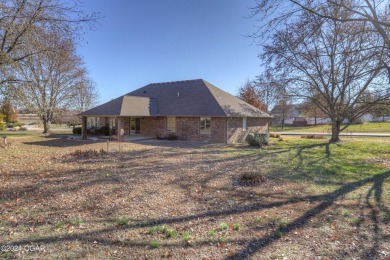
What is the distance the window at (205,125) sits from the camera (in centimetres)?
2160

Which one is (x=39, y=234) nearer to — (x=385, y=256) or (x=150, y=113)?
(x=385, y=256)

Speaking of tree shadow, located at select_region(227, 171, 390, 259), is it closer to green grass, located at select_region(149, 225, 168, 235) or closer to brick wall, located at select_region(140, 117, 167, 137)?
green grass, located at select_region(149, 225, 168, 235)

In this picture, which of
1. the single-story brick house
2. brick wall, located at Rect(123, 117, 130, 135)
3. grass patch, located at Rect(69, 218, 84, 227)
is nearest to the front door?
the single-story brick house

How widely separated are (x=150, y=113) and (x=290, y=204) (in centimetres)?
1931

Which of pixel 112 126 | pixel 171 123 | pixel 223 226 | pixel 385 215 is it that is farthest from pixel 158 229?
pixel 112 126

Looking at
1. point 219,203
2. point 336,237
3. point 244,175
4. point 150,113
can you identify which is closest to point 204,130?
point 150,113

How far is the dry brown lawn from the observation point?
4.04 m

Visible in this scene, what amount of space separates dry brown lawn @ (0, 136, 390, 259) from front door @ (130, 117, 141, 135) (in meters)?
16.5

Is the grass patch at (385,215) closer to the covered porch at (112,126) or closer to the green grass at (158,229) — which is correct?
the green grass at (158,229)

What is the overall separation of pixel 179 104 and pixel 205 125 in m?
4.08

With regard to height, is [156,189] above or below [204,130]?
below

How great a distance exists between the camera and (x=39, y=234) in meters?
4.42

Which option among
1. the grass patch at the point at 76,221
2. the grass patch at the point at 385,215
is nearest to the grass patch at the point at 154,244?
the grass patch at the point at 76,221

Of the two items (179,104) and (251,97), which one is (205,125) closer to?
(179,104)
